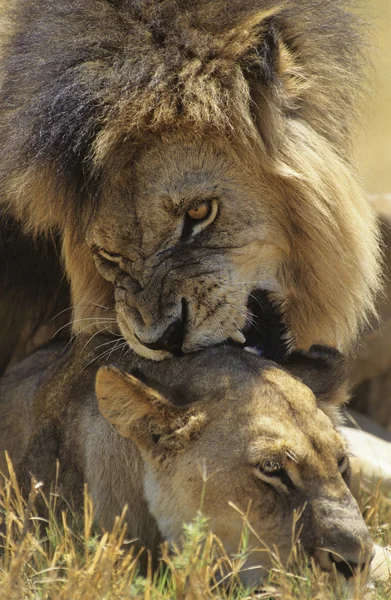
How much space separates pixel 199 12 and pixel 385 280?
2.14 meters

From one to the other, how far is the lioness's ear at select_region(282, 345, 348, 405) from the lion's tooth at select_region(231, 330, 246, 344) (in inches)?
6.0

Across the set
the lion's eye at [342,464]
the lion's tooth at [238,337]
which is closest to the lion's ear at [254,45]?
the lion's tooth at [238,337]

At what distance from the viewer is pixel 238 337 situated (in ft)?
Result: 11.0

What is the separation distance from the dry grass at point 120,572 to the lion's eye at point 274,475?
0.60 ft

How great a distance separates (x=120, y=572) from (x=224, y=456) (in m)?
0.44

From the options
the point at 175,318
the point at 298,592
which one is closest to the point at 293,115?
the point at 175,318

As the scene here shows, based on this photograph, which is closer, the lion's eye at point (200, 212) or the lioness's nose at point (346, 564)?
the lioness's nose at point (346, 564)

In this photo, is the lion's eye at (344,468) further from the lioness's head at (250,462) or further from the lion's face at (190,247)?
the lion's face at (190,247)

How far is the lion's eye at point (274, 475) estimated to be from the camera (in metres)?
2.80

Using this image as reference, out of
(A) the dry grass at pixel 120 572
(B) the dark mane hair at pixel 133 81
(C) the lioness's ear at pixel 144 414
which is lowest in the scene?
(A) the dry grass at pixel 120 572

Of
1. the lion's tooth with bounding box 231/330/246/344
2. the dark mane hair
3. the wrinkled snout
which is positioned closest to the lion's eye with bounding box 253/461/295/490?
the wrinkled snout

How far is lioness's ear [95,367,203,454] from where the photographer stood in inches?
114

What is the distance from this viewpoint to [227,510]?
2.85 m

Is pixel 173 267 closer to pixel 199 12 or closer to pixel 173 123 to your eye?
pixel 173 123
